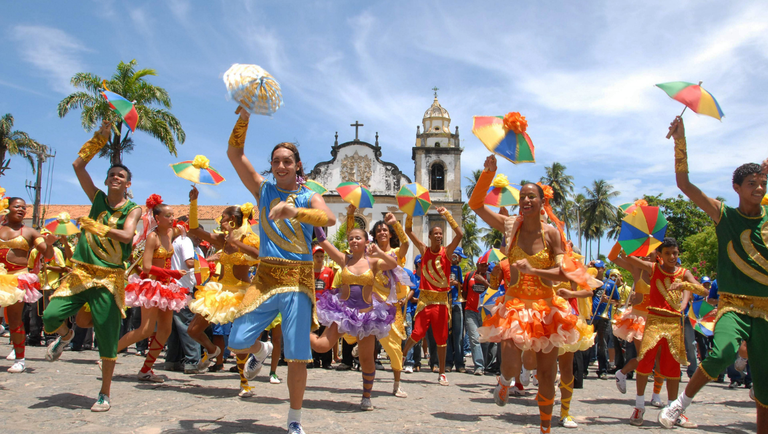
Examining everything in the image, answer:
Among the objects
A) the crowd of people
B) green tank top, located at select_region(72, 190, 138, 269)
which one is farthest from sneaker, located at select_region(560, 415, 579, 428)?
green tank top, located at select_region(72, 190, 138, 269)

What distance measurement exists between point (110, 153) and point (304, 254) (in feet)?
62.0

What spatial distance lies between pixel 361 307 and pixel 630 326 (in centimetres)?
345

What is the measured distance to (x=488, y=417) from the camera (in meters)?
5.76

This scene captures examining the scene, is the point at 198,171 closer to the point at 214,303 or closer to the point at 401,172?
Result: the point at 214,303

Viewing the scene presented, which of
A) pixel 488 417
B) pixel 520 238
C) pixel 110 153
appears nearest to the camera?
pixel 520 238

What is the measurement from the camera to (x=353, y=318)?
6066 millimetres

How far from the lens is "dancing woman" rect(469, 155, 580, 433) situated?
4.44 meters

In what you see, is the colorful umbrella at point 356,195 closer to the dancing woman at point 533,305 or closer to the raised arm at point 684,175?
the dancing woman at point 533,305

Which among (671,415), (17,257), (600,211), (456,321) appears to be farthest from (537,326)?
(600,211)

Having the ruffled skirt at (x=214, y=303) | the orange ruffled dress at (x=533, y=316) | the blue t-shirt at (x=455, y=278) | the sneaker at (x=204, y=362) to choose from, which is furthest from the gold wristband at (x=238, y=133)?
the blue t-shirt at (x=455, y=278)

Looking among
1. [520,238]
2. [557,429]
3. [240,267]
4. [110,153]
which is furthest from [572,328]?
[110,153]

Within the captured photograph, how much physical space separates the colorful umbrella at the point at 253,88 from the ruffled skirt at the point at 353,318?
8.23 feet

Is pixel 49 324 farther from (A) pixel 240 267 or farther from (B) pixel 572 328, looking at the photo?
(B) pixel 572 328

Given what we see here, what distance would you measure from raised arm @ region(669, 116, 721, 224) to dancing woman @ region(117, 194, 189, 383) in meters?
5.65
